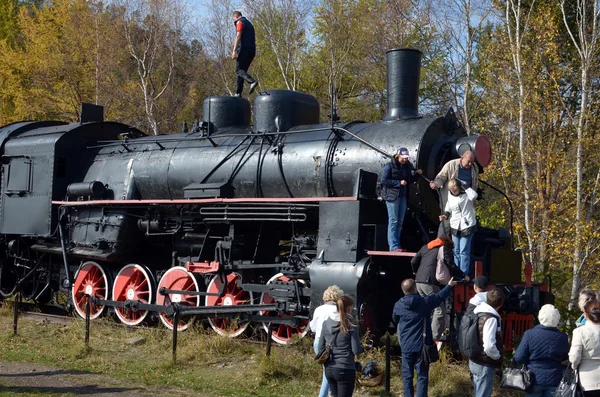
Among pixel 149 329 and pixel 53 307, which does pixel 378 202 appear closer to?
pixel 149 329

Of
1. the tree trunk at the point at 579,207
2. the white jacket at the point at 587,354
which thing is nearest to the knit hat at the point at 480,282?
the white jacket at the point at 587,354

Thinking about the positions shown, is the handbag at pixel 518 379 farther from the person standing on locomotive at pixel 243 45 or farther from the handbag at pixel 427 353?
the person standing on locomotive at pixel 243 45

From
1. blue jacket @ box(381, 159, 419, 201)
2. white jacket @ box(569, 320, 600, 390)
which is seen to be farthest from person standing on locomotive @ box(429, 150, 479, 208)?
white jacket @ box(569, 320, 600, 390)

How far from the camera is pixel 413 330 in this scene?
21.4 ft

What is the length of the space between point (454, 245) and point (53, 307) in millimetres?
9588

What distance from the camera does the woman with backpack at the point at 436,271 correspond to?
732 centimetres

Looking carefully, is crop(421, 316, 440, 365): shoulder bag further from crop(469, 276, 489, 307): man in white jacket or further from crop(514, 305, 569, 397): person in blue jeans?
crop(514, 305, 569, 397): person in blue jeans

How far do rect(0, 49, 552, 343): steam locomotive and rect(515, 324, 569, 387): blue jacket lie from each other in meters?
1.94

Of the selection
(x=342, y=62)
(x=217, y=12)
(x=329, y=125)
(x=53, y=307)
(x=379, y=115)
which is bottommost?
(x=53, y=307)

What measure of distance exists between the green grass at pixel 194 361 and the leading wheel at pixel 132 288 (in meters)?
0.56

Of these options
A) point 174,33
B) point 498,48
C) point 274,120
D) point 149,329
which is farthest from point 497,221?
point 174,33

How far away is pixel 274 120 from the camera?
1029 cm

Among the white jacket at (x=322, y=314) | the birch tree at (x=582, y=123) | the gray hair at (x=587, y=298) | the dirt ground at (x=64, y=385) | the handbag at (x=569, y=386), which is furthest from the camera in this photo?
the birch tree at (x=582, y=123)

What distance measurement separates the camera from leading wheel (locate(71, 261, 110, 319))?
1183cm
